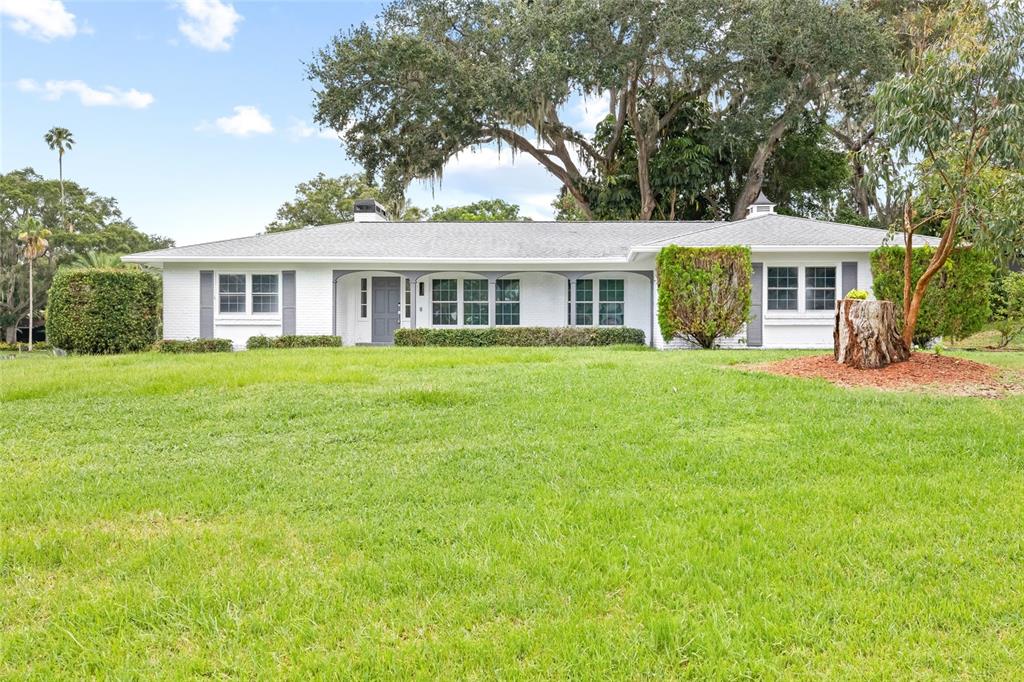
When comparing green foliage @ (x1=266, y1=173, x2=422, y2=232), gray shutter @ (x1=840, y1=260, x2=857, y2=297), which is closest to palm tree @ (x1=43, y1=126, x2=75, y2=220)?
green foliage @ (x1=266, y1=173, x2=422, y2=232)

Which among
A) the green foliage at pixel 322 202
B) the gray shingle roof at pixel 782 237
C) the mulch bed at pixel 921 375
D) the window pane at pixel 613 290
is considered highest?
the green foliage at pixel 322 202

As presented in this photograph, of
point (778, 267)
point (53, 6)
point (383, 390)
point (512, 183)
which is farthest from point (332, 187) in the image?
point (383, 390)

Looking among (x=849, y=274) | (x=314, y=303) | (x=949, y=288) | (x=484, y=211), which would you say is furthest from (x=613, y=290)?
(x=484, y=211)

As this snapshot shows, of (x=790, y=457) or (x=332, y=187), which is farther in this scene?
(x=332, y=187)

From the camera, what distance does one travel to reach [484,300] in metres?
18.6

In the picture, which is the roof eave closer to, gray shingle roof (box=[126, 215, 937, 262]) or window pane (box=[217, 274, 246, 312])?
gray shingle roof (box=[126, 215, 937, 262])

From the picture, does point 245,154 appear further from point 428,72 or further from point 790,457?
point 790,457

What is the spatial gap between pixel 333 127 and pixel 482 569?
84.9 feet

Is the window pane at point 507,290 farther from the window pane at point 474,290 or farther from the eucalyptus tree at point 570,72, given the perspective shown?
the eucalyptus tree at point 570,72

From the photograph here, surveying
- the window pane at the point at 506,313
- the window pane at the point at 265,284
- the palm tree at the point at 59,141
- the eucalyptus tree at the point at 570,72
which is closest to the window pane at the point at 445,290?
the window pane at the point at 506,313

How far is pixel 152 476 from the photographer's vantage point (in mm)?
4469

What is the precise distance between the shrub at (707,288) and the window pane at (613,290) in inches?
138

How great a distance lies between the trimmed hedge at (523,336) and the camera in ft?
57.2

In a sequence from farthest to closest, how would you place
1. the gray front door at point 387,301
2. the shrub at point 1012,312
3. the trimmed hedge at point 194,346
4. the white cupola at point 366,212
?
the white cupola at point 366,212 < the gray front door at point 387,301 < the trimmed hedge at point 194,346 < the shrub at point 1012,312
